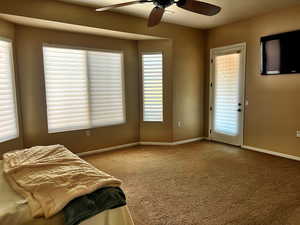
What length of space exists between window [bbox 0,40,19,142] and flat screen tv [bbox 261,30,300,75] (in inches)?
186

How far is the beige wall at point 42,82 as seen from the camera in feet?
12.6

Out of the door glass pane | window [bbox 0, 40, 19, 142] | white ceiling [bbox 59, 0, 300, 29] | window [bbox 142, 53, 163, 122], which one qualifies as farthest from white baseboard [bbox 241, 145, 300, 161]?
window [bbox 0, 40, 19, 142]

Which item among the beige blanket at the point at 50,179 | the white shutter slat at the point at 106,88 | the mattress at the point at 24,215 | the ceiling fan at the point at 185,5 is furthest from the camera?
the white shutter slat at the point at 106,88

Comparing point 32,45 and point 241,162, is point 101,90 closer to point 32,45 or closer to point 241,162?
point 32,45

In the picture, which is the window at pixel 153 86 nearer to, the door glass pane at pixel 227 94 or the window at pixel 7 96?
the door glass pane at pixel 227 94

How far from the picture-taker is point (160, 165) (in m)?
3.92

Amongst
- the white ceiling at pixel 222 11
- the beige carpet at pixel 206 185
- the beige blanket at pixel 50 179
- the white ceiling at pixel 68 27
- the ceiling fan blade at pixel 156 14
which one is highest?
the white ceiling at pixel 222 11

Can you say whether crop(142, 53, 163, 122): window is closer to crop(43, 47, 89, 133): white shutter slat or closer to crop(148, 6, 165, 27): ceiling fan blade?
crop(43, 47, 89, 133): white shutter slat

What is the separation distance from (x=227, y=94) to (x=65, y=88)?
143 inches

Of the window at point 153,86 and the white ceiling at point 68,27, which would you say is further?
the window at point 153,86

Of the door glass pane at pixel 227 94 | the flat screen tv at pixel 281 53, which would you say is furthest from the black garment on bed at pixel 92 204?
the door glass pane at pixel 227 94

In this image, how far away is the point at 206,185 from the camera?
10.1 feet

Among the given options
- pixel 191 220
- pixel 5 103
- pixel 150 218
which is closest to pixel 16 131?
pixel 5 103

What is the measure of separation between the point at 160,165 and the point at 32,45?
316 centimetres
